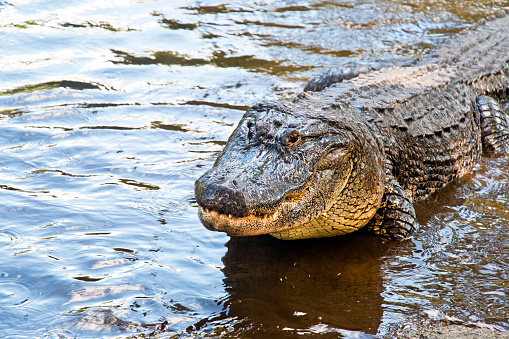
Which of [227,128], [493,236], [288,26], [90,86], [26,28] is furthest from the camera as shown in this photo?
[288,26]

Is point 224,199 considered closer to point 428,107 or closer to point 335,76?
point 428,107

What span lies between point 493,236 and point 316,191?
1506mm

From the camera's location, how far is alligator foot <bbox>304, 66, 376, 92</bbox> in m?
6.05

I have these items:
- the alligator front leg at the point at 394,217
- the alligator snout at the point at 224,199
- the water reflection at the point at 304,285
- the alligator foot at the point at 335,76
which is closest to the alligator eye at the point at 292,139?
the alligator snout at the point at 224,199

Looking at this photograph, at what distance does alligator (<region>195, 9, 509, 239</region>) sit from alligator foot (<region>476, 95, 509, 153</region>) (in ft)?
0.04

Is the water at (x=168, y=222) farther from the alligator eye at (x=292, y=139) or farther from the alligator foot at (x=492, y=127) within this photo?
the alligator eye at (x=292, y=139)

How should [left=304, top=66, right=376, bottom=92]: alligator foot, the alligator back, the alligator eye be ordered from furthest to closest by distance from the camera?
[left=304, top=66, right=376, bottom=92]: alligator foot → the alligator back → the alligator eye

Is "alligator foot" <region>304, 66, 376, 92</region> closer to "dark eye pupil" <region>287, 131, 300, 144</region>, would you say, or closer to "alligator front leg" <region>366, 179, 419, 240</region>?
"alligator front leg" <region>366, 179, 419, 240</region>

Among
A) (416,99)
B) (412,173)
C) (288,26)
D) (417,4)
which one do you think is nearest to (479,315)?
(412,173)

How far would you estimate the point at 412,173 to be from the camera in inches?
181

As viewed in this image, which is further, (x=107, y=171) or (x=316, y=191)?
(x=107, y=171)

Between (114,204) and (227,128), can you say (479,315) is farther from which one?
(227,128)

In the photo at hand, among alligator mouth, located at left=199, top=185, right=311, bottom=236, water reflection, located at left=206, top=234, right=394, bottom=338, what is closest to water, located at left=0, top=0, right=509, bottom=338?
water reflection, located at left=206, top=234, right=394, bottom=338

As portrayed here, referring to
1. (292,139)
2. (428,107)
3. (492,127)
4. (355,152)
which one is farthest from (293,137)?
(492,127)
